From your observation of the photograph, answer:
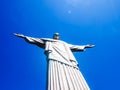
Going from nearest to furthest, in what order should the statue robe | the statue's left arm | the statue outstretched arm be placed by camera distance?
the statue robe → the statue outstretched arm → the statue's left arm

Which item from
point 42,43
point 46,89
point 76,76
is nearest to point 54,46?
point 42,43

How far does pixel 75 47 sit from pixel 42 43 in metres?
1.43

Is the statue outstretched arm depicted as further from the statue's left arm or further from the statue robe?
the statue's left arm

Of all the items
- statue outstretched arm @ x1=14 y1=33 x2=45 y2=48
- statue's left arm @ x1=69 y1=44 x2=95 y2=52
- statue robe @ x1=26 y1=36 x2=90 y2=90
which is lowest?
statue robe @ x1=26 y1=36 x2=90 y2=90

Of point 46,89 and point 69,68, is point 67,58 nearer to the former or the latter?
point 69,68

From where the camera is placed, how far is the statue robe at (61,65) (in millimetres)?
11109

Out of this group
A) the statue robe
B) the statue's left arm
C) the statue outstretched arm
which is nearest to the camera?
the statue robe

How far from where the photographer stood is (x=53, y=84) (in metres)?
10.9

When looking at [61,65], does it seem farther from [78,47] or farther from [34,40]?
[78,47]

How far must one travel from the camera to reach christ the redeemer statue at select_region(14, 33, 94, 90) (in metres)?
11.1

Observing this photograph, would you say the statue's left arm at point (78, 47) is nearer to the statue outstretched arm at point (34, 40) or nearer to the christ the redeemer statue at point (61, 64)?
the christ the redeemer statue at point (61, 64)

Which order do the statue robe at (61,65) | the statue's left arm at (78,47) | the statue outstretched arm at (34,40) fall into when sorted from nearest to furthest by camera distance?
1. the statue robe at (61,65)
2. the statue outstretched arm at (34,40)
3. the statue's left arm at (78,47)

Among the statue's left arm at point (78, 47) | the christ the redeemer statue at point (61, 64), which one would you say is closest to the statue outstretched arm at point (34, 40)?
the christ the redeemer statue at point (61, 64)

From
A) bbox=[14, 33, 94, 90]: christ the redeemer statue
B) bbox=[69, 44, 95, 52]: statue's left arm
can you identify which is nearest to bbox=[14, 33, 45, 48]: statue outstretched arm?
bbox=[14, 33, 94, 90]: christ the redeemer statue
